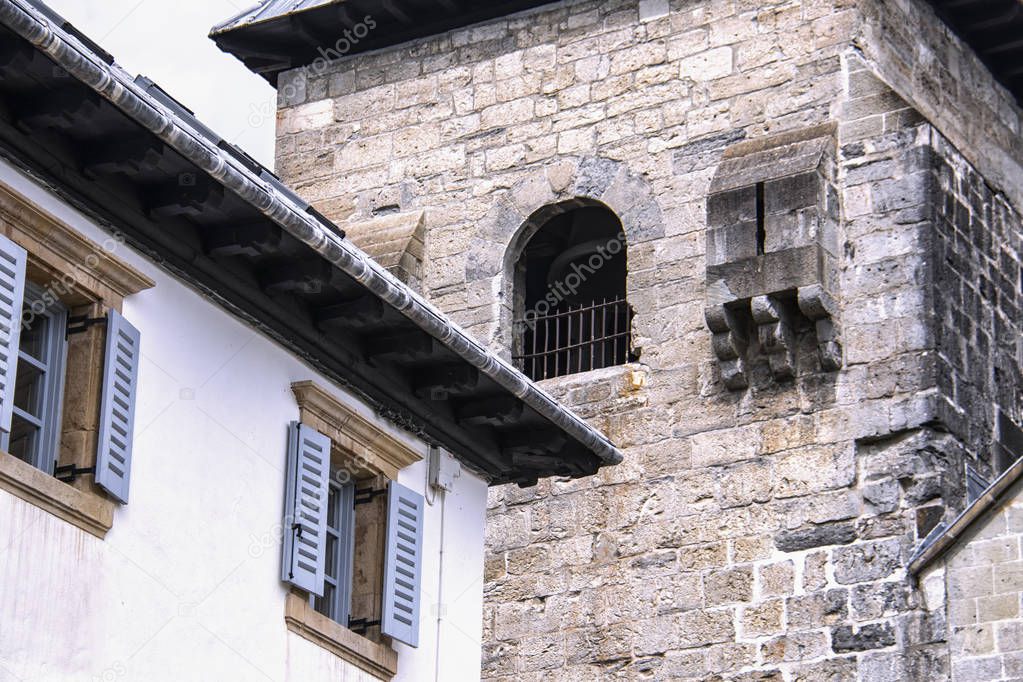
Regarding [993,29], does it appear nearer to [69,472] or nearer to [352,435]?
[352,435]

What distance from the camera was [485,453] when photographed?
1688 centimetres

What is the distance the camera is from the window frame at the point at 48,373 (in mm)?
13258

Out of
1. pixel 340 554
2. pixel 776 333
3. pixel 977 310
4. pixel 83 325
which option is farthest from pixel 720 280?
pixel 83 325

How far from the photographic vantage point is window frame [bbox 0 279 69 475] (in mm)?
13258

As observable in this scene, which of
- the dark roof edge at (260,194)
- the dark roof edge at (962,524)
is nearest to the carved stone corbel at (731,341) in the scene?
the dark roof edge at (962,524)

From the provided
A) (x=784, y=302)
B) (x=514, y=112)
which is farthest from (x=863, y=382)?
(x=514, y=112)

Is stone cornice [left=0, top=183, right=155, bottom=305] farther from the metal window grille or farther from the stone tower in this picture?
the metal window grille

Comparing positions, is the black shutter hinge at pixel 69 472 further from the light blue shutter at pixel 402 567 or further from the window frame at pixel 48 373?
A: the light blue shutter at pixel 402 567

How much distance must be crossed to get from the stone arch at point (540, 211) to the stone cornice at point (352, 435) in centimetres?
517

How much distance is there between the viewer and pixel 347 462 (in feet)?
51.2

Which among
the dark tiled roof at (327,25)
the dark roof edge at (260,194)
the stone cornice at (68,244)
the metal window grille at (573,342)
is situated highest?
the dark tiled roof at (327,25)

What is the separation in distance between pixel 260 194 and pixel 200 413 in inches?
48.0

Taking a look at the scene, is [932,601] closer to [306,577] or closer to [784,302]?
[784,302]

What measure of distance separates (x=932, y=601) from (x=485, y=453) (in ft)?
11.1
